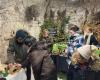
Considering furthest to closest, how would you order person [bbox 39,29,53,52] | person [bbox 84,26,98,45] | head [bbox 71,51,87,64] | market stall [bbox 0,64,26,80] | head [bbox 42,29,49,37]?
1. head [bbox 42,29,49,37]
2. person [bbox 39,29,53,52]
3. person [bbox 84,26,98,45]
4. head [bbox 71,51,87,64]
5. market stall [bbox 0,64,26,80]

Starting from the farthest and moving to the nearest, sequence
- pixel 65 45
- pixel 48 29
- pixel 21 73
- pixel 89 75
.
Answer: pixel 48 29 → pixel 65 45 → pixel 89 75 → pixel 21 73

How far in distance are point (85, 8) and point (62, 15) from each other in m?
0.72

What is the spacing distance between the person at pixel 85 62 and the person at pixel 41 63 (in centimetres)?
62

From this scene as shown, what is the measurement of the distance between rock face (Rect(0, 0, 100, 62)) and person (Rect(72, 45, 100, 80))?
4.20m

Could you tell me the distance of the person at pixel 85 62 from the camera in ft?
23.4

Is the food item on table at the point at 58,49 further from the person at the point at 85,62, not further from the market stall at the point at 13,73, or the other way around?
the market stall at the point at 13,73

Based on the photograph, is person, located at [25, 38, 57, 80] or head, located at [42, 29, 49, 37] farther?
head, located at [42, 29, 49, 37]

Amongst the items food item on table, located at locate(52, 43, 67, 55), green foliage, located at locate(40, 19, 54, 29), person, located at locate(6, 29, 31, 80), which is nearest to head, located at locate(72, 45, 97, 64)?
person, located at locate(6, 29, 31, 80)

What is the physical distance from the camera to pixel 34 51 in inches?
268

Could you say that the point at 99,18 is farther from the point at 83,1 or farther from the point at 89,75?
the point at 89,75

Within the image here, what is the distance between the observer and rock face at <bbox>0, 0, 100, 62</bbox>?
12219mm

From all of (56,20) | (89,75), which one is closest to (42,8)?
(56,20)

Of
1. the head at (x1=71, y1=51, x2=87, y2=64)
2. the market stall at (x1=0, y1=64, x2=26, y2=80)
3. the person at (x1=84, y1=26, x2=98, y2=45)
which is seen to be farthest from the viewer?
the person at (x1=84, y1=26, x2=98, y2=45)

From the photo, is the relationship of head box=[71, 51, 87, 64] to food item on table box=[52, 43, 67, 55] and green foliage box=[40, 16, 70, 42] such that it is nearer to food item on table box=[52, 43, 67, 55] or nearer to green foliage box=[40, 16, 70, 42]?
food item on table box=[52, 43, 67, 55]
